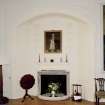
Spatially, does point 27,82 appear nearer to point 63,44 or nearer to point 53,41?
point 53,41

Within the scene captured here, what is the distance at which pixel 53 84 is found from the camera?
7594 mm

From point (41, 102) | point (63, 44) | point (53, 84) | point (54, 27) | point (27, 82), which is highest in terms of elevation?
point (54, 27)

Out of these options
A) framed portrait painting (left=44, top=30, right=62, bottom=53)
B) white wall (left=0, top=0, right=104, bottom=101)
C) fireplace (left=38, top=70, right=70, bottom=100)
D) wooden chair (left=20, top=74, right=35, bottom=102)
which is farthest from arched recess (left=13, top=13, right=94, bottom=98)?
wooden chair (left=20, top=74, right=35, bottom=102)

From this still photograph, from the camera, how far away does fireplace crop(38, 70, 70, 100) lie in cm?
754

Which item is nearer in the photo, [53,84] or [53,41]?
[53,84]

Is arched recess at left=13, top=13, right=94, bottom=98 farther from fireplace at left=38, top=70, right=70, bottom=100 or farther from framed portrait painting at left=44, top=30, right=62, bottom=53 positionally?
fireplace at left=38, top=70, right=70, bottom=100

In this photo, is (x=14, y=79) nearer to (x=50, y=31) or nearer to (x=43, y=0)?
(x=50, y=31)

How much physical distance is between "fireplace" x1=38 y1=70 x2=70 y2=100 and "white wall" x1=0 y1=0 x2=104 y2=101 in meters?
0.23

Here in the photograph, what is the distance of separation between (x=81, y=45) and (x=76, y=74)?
37.7 inches

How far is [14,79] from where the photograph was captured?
743 centimetres

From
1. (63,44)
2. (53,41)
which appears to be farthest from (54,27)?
(63,44)

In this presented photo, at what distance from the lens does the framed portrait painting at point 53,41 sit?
7.71 metres

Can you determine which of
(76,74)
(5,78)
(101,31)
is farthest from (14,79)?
(101,31)

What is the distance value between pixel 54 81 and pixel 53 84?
0.15 meters
